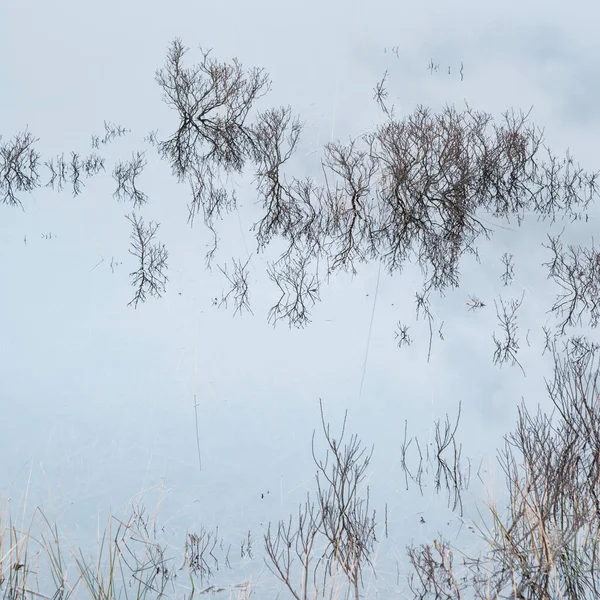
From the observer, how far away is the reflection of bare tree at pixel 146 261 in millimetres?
7082

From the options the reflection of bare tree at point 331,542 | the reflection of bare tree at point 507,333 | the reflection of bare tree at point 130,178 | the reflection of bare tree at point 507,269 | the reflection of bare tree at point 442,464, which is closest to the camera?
the reflection of bare tree at point 331,542

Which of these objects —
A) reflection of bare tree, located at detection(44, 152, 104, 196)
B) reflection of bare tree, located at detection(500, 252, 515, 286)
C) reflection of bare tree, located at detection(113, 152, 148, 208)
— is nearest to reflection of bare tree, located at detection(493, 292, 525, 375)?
reflection of bare tree, located at detection(500, 252, 515, 286)

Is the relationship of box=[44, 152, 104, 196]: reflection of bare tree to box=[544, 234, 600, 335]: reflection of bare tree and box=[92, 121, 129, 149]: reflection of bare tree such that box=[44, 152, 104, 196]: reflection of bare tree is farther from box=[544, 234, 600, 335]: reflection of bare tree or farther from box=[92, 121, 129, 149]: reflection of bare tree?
box=[544, 234, 600, 335]: reflection of bare tree

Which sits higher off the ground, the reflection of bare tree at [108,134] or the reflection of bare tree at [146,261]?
the reflection of bare tree at [108,134]

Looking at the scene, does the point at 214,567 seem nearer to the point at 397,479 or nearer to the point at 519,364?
the point at 397,479

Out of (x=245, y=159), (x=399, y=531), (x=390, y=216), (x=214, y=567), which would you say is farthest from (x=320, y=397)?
(x=245, y=159)

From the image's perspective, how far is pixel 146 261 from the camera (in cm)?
744

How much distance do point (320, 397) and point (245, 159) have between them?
5090mm

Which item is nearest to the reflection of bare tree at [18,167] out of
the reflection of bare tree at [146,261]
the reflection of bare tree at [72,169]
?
the reflection of bare tree at [72,169]

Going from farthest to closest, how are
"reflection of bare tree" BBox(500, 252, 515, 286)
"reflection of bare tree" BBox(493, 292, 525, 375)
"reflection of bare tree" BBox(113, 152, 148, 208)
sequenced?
"reflection of bare tree" BBox(113, 152, 148, 208), "reflection of bare tree" BBox(500, 252, 515, 286), "reflection of bare tree" BBox(493, 292, 525, 375)

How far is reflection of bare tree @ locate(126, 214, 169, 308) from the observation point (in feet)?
23.2

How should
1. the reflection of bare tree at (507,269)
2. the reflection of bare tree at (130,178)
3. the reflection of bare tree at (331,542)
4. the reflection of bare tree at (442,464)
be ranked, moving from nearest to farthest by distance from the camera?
the reflection of bare tree at (331,542) < the reflection of bare tree at (442,464) < the reflection of bare tree at (507,269) < the reflection of bare tree at (130,178)

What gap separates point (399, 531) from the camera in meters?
4.02

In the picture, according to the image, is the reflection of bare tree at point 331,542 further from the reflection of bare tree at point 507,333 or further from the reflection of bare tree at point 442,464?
the reflection of bare tree at point 507,333
